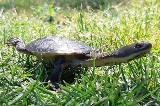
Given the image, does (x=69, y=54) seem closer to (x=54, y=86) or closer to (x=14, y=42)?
(x=54, y=86)

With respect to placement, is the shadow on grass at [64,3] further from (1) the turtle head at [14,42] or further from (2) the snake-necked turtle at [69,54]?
(2) the snake-necked turtle at [69,54]

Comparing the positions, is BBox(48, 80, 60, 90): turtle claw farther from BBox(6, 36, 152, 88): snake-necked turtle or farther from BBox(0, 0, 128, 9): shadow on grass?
BBox(0, 0, 128, 9): shadow on grass

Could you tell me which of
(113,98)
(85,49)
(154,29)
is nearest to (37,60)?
(85,49)

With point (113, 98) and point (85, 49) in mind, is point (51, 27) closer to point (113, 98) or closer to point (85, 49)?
point (85, 49)

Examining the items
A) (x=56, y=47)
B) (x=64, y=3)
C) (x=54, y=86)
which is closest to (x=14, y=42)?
(x=56, y=47)

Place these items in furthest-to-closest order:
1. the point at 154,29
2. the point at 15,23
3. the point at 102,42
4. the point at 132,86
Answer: the point at 15,23 < the point at 154,29 < the point at 102,42 < the point at 132,86

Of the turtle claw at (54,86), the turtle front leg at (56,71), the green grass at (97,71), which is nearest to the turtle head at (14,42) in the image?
the green grass at (97,71)
